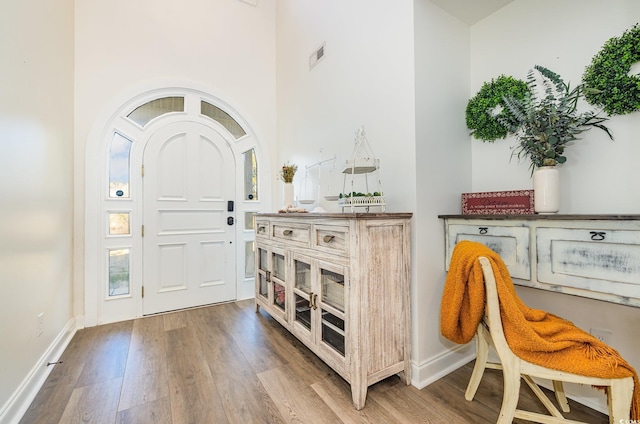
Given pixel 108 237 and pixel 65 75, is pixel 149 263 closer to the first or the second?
pixel 108 237

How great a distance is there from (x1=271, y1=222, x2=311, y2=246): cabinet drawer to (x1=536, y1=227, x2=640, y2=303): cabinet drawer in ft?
4.46

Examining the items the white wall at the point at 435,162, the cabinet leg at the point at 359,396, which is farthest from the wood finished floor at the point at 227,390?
the white wall at the point at 435,162

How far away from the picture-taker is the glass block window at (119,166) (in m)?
2.80

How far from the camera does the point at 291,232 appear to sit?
2.14 meters

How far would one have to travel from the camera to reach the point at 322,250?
1.76 meters

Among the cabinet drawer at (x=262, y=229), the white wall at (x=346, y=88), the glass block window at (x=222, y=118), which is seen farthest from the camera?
the glass block window at (x=222, y=118)

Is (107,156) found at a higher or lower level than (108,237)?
higher

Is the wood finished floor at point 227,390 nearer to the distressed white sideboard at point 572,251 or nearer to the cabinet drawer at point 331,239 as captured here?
the distressed white sideboard at point 572,251

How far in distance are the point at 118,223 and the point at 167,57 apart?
76.9 inches

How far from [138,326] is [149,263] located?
25.1 inches

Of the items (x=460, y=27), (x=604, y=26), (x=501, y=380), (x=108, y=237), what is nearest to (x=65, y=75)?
(x=108, y=237)

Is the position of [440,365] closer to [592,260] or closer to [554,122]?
[592,260]

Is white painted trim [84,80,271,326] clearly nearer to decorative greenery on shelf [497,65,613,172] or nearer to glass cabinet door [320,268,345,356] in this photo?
glass cabinet door [320,268,345,356]

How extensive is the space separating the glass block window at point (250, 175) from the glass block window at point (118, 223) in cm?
130
